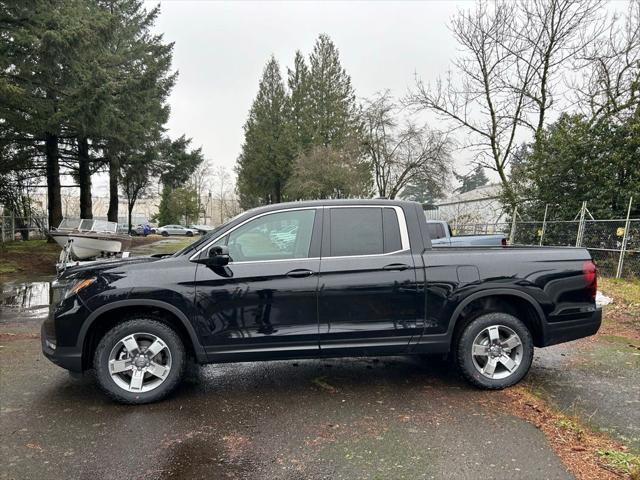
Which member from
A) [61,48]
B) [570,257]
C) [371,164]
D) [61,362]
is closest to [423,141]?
[371,164]

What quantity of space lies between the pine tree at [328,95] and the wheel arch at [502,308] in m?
36.6

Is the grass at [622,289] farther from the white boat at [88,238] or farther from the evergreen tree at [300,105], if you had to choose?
the evergreen tree at [300,105]

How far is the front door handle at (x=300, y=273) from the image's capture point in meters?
4.16

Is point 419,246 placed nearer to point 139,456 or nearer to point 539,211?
point 139,456

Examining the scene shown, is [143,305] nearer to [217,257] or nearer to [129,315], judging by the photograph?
[129,315]

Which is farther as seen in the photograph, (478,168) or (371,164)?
(371,164)

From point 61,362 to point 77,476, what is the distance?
4.59ft

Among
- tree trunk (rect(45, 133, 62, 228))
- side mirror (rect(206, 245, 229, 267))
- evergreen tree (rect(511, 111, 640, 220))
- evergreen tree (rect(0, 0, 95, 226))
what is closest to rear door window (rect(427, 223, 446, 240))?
evergreen tree (rect(511, 111, 640, 220))

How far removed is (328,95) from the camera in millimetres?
42688

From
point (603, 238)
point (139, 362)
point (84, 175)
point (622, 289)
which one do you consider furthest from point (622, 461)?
point (84, 175)

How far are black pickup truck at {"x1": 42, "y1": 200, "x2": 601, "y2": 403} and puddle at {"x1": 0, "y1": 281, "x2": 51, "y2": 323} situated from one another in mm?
4735

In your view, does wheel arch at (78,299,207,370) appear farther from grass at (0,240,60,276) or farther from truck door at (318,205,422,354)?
grass at (0,240,60,276)

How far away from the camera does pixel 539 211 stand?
16.8 metres

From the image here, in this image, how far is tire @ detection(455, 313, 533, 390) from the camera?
436 cm
